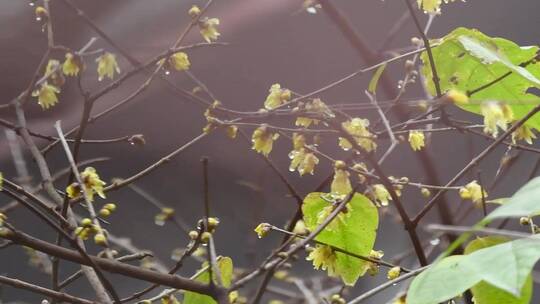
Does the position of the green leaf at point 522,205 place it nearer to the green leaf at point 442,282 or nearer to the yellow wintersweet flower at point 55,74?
the green leaf at point 442,282

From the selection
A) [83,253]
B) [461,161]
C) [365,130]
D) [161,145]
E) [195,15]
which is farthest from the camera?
[461,161]

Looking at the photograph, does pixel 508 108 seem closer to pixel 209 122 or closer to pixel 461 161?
pixel 209 122

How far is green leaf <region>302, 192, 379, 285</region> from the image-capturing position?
0.48 metres

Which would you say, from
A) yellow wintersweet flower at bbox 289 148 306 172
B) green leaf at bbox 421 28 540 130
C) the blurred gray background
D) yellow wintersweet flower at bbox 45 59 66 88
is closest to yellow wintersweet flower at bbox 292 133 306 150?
yellow wintersweet flower at bbox 289 148 306 172

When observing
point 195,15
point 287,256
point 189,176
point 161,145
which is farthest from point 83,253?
point 189,176

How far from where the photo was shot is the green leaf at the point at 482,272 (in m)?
0.26

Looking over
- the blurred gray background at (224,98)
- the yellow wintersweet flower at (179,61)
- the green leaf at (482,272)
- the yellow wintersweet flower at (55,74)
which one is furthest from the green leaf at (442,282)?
the blurred gray background at (224,98)

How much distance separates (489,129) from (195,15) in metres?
0.35

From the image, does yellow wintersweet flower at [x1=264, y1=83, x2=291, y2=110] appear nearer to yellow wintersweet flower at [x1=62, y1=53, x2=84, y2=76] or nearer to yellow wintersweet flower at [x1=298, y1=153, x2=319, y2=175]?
yellow wintersweet flower at [x1=298, y1=153, x2=319, y2=175]

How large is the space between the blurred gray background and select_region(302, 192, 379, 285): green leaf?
530mm

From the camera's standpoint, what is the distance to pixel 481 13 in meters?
1.17

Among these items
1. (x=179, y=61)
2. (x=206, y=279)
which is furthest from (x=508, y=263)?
(x=179, y=61)

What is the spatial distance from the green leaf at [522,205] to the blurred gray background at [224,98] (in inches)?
28.9

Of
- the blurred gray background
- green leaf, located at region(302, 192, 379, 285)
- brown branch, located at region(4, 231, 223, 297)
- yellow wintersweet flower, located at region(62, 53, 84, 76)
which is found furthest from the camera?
the blurred gray background
